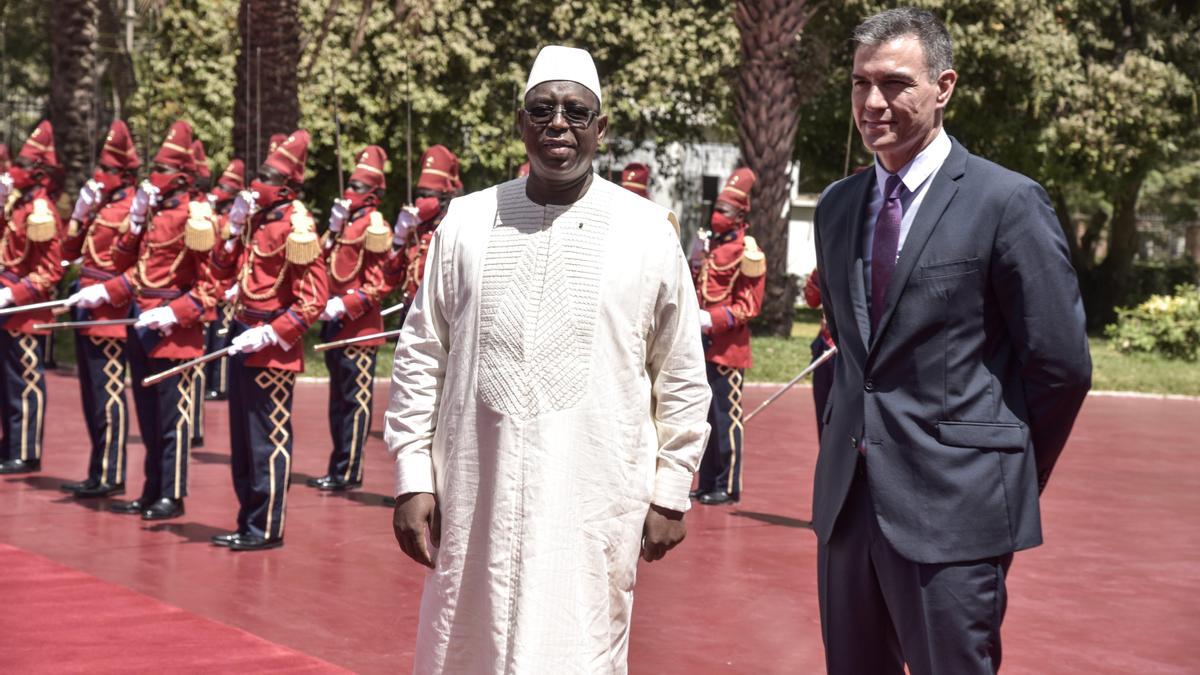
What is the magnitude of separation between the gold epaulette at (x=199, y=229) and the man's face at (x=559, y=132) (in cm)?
577

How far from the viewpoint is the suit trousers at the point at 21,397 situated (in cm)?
1154

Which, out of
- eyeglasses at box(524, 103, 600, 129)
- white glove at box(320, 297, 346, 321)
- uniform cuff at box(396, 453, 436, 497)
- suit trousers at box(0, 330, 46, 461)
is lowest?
suit trousers at box(0, 330, 46, 461)

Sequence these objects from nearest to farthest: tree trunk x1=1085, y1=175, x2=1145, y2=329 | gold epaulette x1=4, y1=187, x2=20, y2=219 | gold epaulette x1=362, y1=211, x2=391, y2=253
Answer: gold epaulette x1=362, y1=211, x2=391, y2=253
gold epaulette x1=4, y1=187, x2=20, y2=219
tree trunk x1=1085, y1=175, x2=1145, y2=329

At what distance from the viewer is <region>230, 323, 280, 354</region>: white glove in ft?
28.2

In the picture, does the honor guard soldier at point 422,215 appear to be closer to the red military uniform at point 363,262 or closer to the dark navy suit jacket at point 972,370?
the red military uniform at point 363,262

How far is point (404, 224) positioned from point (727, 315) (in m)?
2.74

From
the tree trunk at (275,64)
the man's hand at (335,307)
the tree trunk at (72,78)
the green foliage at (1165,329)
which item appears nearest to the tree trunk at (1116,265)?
the green foliage at (1165,329)

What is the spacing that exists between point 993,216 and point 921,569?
861 millimetres

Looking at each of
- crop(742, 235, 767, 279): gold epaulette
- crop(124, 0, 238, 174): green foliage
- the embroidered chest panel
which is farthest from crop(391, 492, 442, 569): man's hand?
crop(124, 0, 238, 174): green foliage

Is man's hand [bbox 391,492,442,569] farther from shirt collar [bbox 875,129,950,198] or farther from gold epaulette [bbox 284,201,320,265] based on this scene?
gold epaulette [bbox 284,201,320,265]

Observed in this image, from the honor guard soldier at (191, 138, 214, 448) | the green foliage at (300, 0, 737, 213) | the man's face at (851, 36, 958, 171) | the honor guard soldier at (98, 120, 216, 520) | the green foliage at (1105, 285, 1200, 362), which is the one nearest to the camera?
the man's face at (851, 36, 958, 171)

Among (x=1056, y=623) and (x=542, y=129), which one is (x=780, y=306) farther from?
(x=542, y=129)

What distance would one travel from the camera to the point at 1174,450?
1520 centimetres

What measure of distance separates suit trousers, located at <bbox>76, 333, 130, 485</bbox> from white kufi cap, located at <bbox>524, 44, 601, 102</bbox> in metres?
7.04
